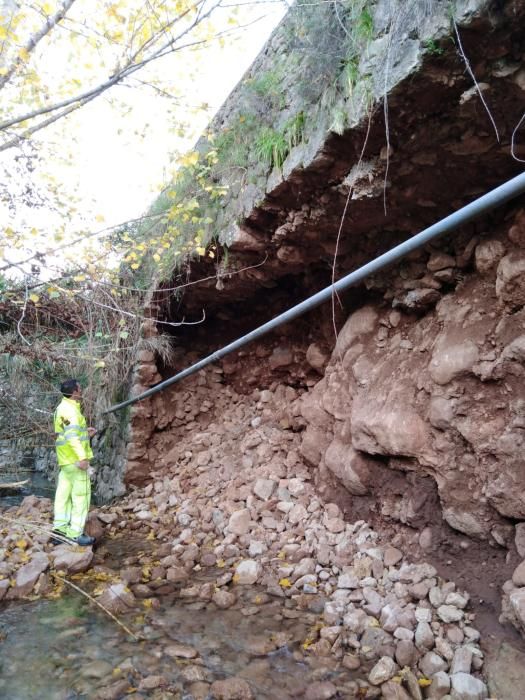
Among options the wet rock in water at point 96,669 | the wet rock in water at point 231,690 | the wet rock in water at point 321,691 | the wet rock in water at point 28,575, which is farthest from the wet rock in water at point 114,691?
the wet rock in water at point 28,575

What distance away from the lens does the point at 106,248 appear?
193 inches

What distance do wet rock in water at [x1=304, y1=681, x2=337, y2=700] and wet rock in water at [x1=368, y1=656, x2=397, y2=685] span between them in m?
0.19

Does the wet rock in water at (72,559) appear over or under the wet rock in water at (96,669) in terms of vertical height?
under

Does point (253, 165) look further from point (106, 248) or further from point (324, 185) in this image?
point (106, 248)

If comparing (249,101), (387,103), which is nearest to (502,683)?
(387,103)

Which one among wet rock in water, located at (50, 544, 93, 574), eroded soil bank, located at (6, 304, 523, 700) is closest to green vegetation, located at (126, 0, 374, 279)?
eroded soil bank, located at (6, 304, 523, 700)

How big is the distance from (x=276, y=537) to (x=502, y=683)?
1.79m

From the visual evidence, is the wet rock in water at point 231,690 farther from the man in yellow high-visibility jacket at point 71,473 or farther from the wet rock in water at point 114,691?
the man in yellow high-visibility jacket at point 71,473

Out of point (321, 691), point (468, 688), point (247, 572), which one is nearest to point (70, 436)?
point (247, 572)

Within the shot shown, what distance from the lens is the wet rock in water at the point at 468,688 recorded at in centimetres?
193

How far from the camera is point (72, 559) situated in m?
3.42

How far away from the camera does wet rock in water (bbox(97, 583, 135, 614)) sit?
2789 mm

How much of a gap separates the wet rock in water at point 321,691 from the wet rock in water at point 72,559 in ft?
6.89

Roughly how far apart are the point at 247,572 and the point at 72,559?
1403 mm
